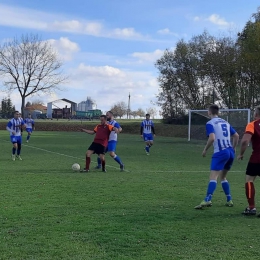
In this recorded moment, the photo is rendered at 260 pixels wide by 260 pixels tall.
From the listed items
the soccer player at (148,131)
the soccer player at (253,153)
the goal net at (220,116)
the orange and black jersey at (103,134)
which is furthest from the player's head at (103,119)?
the goal net at (220,116)

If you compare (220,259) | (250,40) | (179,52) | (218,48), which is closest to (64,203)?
(220,259)

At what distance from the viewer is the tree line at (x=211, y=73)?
4325cm

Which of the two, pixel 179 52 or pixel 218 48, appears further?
pixel 179 52

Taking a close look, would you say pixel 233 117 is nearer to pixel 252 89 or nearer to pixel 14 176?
pixel 252 89

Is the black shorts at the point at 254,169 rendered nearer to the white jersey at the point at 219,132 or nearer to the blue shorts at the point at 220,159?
the blue shorts at the point at 220,159

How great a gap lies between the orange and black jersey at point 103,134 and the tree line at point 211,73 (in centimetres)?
2951

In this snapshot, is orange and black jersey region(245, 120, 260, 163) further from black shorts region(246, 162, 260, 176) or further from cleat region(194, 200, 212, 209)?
cleat region(194, 200, 212, 209)

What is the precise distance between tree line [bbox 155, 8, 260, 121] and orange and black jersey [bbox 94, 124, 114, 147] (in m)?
29.5

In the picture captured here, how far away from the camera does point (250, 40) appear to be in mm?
40625

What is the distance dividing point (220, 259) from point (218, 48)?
4501 cm

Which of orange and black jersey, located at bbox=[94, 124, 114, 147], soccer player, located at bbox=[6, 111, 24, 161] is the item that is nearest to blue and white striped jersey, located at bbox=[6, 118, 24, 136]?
soccer player, located at bbox=[6, 111, 24, 161]

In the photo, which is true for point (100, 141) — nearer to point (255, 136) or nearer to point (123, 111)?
point (255, 136)

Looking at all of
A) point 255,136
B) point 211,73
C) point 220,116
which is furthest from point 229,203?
point 211,73

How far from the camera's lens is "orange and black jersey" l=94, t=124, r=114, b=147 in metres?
13.9
